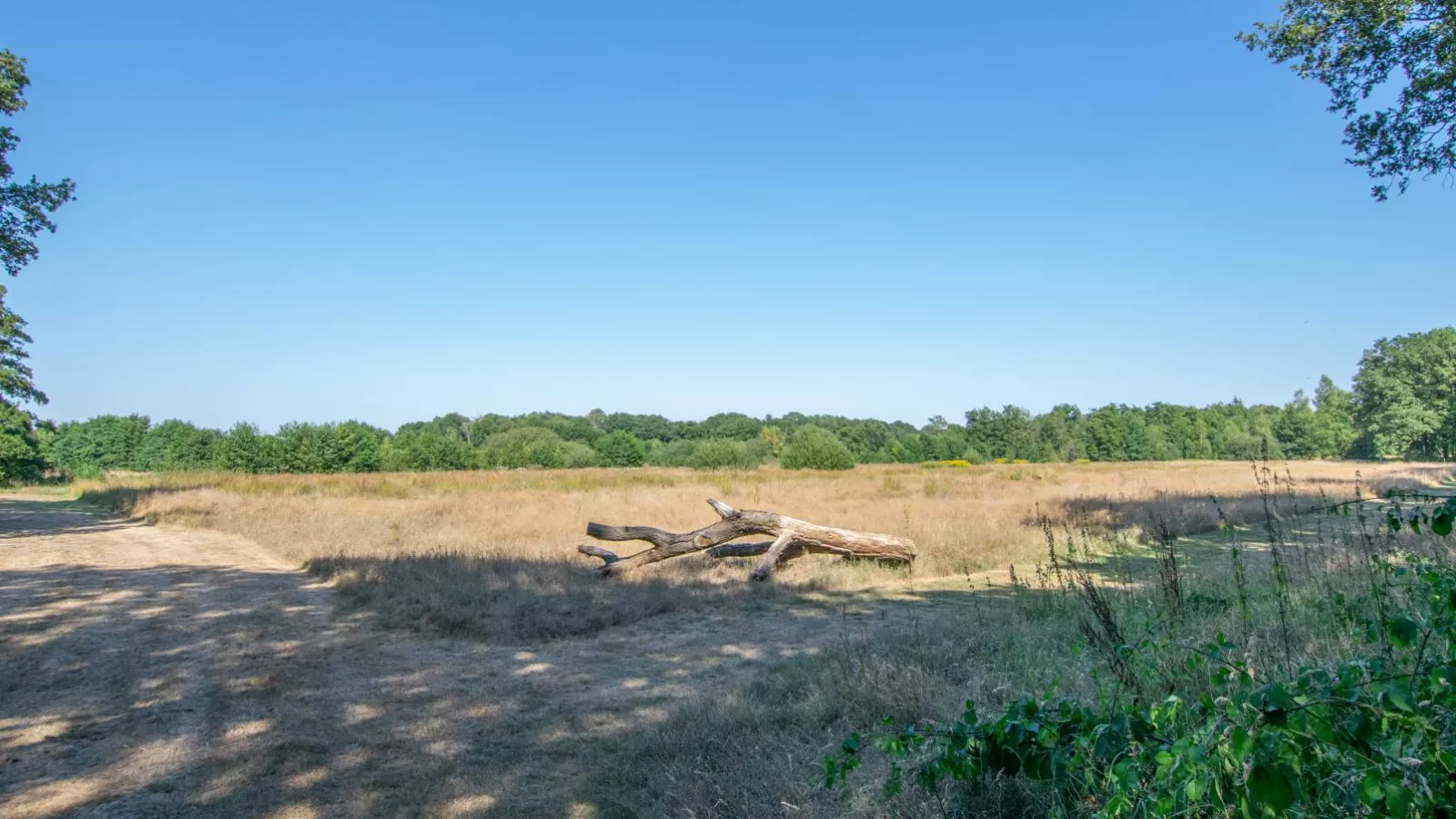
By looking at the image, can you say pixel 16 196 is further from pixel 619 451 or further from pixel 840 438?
pixel 840 438

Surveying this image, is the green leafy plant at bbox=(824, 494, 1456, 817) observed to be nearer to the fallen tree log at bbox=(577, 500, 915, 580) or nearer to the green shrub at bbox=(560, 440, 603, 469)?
the fallen tree log at bbox=(577, 500, 915, 580)

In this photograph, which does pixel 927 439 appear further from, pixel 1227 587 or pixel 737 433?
pixel 1227 587

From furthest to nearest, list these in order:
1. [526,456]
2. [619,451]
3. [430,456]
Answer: [619,451], [526,456], [430,456]

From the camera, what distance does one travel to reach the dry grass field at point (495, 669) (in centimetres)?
400

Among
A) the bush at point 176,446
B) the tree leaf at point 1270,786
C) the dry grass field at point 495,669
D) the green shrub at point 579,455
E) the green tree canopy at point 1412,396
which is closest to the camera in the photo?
the tree leaf at point 1270,786

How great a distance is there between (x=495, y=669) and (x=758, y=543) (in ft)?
20.6

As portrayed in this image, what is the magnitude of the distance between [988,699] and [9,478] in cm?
4626

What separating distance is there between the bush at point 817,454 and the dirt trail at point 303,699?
3905 cm

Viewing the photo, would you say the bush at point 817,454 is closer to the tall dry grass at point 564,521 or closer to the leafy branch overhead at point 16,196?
the tall dry grass at point 564,521

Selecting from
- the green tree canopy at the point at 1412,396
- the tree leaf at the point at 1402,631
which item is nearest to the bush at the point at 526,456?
the tree leaf at the point at 1402,631

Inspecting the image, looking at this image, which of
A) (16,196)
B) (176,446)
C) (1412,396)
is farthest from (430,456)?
(1412,396)

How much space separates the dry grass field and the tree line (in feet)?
51.1

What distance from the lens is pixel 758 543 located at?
12.2m

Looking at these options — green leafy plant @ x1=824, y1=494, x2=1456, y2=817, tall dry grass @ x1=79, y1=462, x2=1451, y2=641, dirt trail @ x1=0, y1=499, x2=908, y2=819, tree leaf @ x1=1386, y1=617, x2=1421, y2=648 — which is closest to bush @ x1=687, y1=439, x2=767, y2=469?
tall dry grass @ x1=79, y1=462, x2=1451, y2=641
